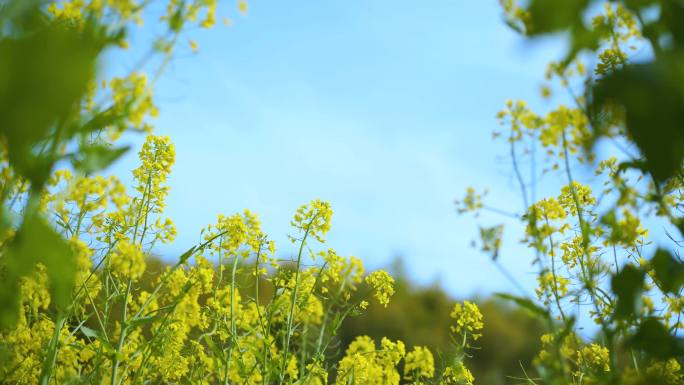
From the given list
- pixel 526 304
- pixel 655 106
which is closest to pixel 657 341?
pixel 526 304

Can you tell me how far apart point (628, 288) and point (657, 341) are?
0.57ft

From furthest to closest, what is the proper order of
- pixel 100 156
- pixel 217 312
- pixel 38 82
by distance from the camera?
1. pixel 217 312
2. pixel 100 156
3. pixel 38 82

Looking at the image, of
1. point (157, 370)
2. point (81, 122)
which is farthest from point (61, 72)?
point (157, 370)

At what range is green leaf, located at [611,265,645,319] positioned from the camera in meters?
1.58

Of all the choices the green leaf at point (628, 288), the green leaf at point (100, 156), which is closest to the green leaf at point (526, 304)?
the green leaf at point (628, 288)

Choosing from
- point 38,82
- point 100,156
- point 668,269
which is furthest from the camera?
point 668,269

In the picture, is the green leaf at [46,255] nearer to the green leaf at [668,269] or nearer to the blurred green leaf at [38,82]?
the blurred green leaf at [38,82]

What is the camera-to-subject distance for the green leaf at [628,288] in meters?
1.58

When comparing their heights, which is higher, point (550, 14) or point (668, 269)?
point (550, 14)

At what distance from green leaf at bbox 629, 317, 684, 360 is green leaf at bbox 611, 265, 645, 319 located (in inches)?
3.2

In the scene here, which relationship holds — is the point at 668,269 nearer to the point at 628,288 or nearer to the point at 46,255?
the point at 628,288

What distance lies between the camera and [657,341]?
5.30ft

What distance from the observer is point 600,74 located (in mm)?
2076

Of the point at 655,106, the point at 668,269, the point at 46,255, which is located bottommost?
the point at 46,255
